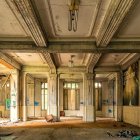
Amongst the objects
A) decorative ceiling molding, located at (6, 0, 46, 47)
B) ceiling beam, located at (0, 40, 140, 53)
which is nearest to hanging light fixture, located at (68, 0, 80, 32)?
decorative ceiling molding, located at (6, 0, 46, 47)

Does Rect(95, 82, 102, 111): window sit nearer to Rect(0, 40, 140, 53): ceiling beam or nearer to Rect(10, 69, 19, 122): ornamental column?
Rect(10, 69, 19, 122): ornamental column

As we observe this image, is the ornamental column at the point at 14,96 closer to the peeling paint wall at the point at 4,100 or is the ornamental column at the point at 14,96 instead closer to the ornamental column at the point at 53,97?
the ornamental column at the point at 53,97

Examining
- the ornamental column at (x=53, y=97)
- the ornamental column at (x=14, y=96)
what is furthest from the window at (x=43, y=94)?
the ornamental column at (x=14, y=96)

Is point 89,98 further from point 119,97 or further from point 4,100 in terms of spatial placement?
point 4,100

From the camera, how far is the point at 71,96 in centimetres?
2666

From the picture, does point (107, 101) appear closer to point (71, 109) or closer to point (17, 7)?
point (71, 109)

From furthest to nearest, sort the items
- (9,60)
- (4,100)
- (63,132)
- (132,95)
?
1. (4,100)
2. (132,95)
3. (9,60)
4. (63,132)

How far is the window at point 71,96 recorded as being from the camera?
1047 inches

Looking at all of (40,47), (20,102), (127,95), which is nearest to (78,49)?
(40,47)

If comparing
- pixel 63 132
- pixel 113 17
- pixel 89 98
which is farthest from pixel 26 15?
pixel 89 98

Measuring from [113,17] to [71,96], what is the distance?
1917cm

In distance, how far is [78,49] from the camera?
11.5 m

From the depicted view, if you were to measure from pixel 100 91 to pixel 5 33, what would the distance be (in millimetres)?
17628

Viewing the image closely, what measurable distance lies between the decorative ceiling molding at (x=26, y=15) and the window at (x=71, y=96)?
664 inches
